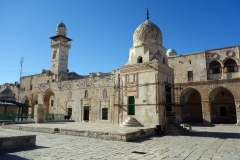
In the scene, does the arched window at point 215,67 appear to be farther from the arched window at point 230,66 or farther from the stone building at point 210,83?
the arched window at point 230,66

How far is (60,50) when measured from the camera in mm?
35969

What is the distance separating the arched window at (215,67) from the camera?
2306cm

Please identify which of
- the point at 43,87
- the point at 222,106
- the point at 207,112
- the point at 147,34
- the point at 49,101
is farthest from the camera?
the point at 49,101

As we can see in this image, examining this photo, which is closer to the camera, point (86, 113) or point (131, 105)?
point (131, 105)

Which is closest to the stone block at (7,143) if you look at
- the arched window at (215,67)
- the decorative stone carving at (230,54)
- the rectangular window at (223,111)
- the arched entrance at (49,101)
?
the arched entrance at (49,101)

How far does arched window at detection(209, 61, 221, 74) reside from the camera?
2306 centimetres

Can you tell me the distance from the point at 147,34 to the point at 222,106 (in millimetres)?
16205

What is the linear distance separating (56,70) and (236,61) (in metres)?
29.5

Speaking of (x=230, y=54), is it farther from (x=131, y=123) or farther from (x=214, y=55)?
(x=131, y=123)

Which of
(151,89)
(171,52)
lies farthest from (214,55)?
(151,89)

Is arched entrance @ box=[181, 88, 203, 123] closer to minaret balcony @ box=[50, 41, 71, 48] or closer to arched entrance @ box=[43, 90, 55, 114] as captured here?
arched entrance @ box=[43, 90, 55, 114]

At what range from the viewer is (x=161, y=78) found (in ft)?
43.3

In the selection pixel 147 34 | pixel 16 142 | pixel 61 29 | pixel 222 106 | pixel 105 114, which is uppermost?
pixel 61 29

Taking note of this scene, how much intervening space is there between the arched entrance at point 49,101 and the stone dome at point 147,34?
1920cm
